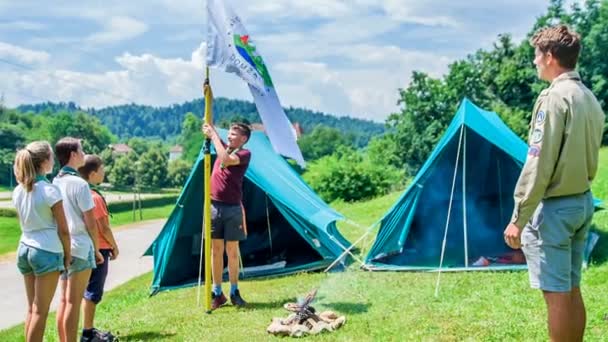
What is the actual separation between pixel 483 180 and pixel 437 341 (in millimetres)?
4237

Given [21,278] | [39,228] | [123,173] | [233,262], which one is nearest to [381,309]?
[233,262]

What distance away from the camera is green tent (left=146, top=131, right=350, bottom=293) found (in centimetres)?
680

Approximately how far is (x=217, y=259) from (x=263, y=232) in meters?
2.67

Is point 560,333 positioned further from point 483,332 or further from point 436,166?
point 436,166

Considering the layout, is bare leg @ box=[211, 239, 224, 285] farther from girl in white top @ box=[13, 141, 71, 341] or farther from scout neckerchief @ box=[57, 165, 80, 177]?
girl in white top @ box=[13, 141, 71, 341]

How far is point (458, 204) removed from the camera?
7.60 m

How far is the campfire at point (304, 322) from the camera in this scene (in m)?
4.22

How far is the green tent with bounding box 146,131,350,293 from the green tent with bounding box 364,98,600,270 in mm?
762

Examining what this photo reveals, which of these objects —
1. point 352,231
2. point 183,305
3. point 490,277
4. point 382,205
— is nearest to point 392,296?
point 490,277

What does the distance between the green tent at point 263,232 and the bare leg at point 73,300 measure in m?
2.82

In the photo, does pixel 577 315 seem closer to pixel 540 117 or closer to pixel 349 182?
pixel 540 117

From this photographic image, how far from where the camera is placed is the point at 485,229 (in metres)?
7.54

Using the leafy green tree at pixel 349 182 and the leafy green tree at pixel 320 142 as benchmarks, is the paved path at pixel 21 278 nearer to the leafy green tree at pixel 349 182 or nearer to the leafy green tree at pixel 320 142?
the leafy green tree at pixel 349 182

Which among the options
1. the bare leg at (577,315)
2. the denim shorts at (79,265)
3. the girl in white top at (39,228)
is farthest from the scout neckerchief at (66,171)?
the bare leg at (577,315)
